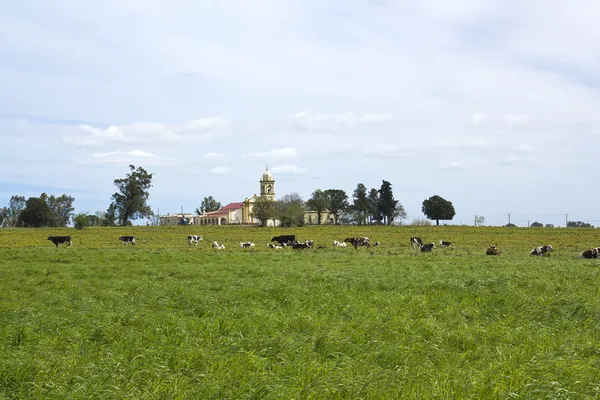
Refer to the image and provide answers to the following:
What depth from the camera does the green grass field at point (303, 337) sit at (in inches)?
Result: 284

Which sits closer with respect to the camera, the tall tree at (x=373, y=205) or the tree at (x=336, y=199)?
the tall tree at (x=373, y=205)

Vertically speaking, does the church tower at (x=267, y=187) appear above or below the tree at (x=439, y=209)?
above

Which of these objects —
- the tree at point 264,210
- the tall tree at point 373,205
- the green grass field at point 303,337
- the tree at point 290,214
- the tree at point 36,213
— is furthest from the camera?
the tall tree at point 373,205

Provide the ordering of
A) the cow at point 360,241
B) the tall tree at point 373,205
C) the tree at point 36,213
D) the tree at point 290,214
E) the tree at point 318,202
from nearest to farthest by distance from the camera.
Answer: the cow at point 360,241 → the tree at point 290,214 → the tree at point 36,213 → the tall tree at point 373,205 → the tree at point 318,202

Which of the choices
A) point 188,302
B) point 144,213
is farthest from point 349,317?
point 144,213

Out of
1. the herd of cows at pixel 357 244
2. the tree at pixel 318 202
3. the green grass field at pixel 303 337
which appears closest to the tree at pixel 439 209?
the tree at pixel 318 202

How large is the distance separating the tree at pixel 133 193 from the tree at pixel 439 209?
69.8 metres

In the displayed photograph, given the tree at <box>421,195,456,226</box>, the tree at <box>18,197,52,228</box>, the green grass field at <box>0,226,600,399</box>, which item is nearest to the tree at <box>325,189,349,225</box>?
the tree at <box>421,195,456,226</box>

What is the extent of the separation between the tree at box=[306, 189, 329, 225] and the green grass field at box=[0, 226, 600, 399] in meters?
137

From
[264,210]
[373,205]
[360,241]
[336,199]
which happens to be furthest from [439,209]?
[360,241]

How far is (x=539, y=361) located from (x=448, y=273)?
36.6ft

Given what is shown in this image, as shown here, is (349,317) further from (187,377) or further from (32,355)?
(32,355)

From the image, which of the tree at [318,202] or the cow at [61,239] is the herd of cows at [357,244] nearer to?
the cow at [61,239]

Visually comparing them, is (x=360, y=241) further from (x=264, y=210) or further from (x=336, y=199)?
(x=336, y=199)
